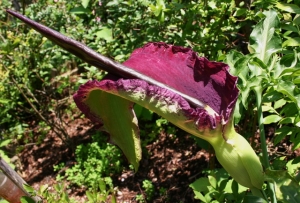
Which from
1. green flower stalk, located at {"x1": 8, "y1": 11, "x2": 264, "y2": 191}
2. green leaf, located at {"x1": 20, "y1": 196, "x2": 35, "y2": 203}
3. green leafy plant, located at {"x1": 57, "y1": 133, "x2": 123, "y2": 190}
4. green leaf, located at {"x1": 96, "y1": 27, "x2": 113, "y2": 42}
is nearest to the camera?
green flower stalk, located at {"x1": 8, "y1": 11, "x2": 264, "y2": 191}

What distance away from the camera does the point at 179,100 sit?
1.78ft

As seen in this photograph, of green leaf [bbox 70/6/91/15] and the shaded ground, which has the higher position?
green leaf [bbox 70/6/91/15]

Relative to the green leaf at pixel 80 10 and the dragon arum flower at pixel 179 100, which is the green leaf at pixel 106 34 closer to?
the green leaf at pixel 80 10

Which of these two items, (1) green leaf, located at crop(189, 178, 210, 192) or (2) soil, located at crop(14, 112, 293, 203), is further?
(2) soil, located at crop(14, 112, 293, 203)

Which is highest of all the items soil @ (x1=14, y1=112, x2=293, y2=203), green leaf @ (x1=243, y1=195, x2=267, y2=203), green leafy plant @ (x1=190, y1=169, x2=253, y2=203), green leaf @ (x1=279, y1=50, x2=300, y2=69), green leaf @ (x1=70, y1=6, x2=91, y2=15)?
green leaf @ (x1=279, y1=50, x2=300, y2=69)

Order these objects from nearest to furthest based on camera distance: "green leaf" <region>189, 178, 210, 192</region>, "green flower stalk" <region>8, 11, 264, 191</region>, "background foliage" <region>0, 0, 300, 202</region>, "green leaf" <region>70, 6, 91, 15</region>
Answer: "green flower stalk" <region>8, 11, 264, 191</region> → "background foliage" <region>0, 0, 300, 202</region> → "green leaf" <region>189, 178, 210, 192</region> → "green leaf" <region>70, 6, 91, 15</region>

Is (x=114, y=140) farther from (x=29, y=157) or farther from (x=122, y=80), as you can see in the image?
(x=29, y=157)

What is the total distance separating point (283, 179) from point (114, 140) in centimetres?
31

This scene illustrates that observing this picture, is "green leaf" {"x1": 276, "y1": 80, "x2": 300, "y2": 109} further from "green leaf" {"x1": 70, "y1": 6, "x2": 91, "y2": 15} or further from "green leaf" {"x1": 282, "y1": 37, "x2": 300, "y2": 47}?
"green leaf" {"x1": 70, "y1": 6, "x2": 91, "y2": 15}

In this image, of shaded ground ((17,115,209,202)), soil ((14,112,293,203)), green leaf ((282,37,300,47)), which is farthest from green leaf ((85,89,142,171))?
shaded ground ((17,115,209,202))

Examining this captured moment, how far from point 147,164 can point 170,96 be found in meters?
1.50

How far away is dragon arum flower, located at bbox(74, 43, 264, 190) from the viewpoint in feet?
1.78

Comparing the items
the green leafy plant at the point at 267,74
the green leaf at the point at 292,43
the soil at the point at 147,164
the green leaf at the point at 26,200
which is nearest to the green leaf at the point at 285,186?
the green leafy plant at the point at 267,74

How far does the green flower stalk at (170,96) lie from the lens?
1.77ft
